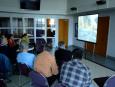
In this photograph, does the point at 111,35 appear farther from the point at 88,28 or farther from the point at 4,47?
the point at 4,47

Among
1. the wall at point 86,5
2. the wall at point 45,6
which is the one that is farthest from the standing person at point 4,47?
the wall at point 86,5

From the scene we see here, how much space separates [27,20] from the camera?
9.86 m

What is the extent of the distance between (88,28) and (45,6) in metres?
4.08

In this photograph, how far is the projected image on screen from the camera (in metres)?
6.54

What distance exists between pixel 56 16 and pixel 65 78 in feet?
28.3

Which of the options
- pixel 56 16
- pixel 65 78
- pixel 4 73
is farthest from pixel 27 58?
pixel 56 16

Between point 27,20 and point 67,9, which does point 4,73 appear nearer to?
point 27,20

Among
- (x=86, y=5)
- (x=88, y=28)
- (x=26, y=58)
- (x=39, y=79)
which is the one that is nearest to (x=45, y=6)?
(x=86, y=5)

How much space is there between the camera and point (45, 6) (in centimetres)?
1002

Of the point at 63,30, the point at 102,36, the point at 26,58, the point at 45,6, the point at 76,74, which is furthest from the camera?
the point at 63,30

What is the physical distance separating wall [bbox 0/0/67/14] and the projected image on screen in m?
3.02

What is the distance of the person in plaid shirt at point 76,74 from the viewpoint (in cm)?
211

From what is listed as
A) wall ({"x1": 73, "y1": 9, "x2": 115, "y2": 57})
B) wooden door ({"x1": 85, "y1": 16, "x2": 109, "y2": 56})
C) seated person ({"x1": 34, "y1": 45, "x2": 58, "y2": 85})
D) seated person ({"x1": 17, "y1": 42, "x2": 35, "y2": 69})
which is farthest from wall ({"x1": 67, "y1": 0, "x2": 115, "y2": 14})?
seated person ({"x1": 34, "y1": 45, "x2": 58, "y2": 85})

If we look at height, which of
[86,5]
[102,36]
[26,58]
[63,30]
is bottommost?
[26,58]
